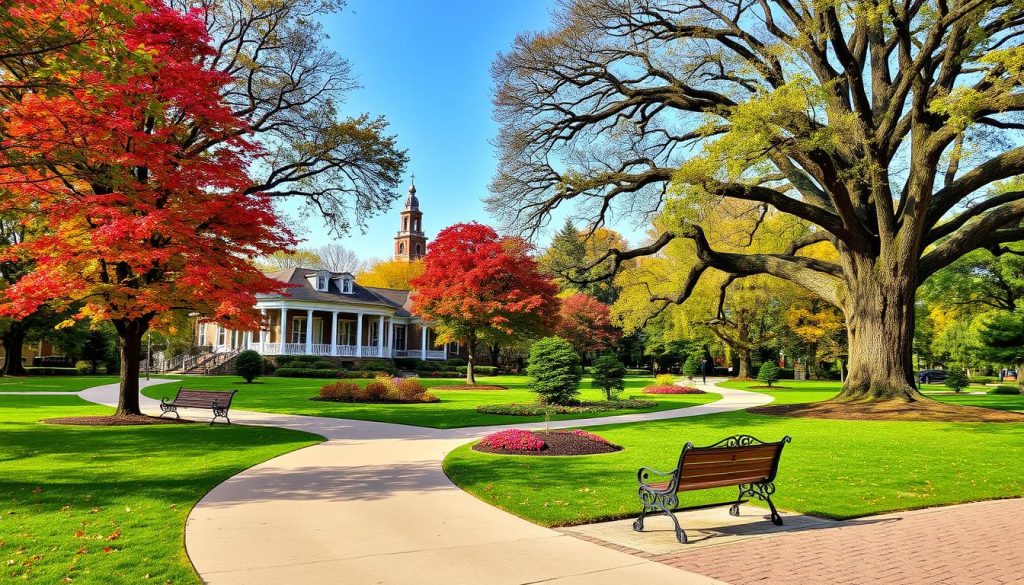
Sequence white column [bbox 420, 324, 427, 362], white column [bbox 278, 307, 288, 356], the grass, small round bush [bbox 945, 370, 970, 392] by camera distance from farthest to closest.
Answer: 1. white column [bbox 420, 324, 427, 362]
2. white column [bbox 278, 307, 288, 356]
3. small round bush [bbox 945, 370, 970, 392]
4. the grass

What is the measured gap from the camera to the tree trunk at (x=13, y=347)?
38.2 meters

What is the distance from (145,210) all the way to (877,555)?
14.6m

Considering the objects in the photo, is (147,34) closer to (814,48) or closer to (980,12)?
(814,48)

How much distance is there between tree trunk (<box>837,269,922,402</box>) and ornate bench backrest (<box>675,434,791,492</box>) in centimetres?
1447

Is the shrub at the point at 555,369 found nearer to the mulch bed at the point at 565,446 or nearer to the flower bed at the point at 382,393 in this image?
the flower bed at the point at 382,393

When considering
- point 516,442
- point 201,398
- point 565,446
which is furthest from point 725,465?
point 201,398

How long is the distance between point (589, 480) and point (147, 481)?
5833 millimetres

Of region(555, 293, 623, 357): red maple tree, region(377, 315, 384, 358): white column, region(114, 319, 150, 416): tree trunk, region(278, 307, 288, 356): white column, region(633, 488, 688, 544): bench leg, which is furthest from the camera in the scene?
region(555, 293, 623, 357): red maple tree

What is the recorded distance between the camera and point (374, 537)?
19.4 feet

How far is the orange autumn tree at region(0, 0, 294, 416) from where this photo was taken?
12.0m

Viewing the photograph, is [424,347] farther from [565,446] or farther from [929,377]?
[929,377]

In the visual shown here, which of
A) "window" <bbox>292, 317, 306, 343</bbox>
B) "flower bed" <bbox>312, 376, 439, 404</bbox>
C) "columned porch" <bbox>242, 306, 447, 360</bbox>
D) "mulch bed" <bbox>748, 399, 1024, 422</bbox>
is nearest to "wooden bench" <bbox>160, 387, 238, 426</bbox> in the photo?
"flower bed" <bbox>312, 376, 439, 404</bbox>

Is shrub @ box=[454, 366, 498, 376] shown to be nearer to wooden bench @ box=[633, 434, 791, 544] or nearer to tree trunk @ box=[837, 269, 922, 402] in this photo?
tree trunk @ box=[837, 269, 922, 402]

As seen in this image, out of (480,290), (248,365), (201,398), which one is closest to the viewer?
(201,398)
